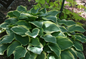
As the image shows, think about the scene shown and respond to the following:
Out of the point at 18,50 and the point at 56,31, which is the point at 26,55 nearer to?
the point at 18,50

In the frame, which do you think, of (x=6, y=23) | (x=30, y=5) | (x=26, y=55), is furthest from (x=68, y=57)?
(x=30, y=5)

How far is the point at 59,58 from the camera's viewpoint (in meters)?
1.76

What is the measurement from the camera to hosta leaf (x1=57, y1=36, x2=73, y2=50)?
1.85 meters

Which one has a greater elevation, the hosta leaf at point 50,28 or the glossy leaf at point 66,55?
the hosta leaf at point 50,28

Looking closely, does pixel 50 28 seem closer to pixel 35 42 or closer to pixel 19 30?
pixel 35 42

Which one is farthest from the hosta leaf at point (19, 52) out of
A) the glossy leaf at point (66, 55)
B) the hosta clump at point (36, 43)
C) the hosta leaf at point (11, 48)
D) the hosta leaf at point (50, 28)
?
the glossy leaf at point (66, 55)

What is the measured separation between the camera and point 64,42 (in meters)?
1.91

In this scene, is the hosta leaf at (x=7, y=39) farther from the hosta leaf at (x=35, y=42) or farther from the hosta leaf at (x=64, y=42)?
the hosta leaf at (x=64, y=42)

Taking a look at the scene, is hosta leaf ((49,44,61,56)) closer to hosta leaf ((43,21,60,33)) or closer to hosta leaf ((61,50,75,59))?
hosta leaf ((61,50,75,59))

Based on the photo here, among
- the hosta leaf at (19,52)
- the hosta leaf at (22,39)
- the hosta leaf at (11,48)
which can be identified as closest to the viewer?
the hosta leaf at (19,52)

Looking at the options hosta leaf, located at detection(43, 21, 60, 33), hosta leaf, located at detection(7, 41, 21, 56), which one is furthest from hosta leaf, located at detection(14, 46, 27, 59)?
hosta leaf, located at detection(43, 21, 60, 33)

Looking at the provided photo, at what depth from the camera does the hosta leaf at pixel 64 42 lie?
1849 mm

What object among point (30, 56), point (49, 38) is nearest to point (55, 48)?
point (49, 38)

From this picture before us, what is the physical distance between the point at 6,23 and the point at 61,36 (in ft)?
4.43
